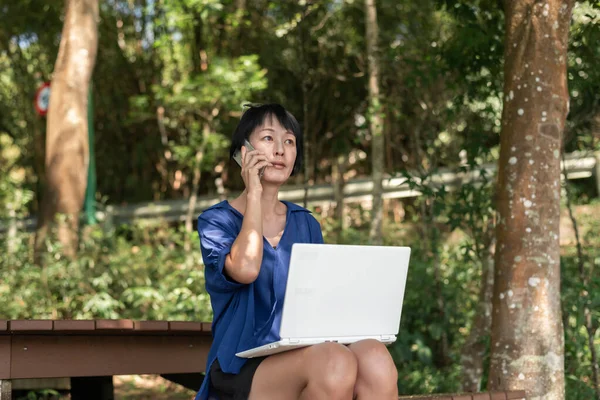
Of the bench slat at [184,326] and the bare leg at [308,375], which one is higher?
the bench slat at [184,326]

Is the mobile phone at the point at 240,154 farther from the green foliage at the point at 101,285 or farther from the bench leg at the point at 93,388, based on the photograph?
the green foliage at the point at 101,285

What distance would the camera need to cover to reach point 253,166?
114 inches

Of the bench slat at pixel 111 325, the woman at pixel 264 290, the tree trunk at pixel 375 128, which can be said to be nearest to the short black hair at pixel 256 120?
the woman at pixel 264 290

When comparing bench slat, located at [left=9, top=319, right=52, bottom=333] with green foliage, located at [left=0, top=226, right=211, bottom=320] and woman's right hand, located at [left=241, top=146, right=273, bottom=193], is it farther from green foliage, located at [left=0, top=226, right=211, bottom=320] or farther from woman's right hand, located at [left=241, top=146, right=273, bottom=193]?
green foliage, located at [left=0, top=226, right=211, bottom=320]

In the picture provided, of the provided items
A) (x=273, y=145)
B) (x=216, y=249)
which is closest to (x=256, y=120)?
(x=273, y=145)

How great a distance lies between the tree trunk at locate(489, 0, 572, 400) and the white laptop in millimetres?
1143

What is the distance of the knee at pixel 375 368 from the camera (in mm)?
2559

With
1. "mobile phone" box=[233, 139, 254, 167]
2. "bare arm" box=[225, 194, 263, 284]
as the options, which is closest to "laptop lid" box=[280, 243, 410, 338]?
"bare arm" box=[225, 194, 263, 284]

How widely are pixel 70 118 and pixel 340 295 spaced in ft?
21.2

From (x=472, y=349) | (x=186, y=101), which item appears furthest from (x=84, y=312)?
(x=186, y=101)

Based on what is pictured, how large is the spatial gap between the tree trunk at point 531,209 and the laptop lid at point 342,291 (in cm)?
114

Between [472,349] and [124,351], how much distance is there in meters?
2.70

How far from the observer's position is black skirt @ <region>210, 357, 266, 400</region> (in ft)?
8.72

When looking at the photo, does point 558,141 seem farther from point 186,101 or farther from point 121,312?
point 186,101
